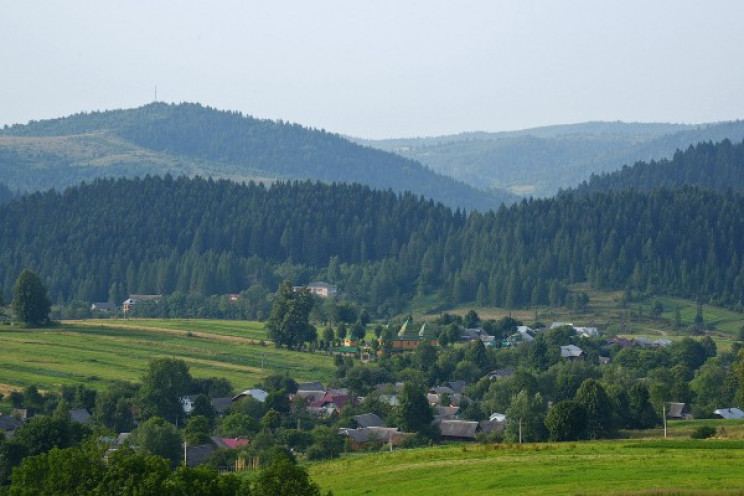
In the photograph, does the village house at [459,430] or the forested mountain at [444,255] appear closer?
the village house at [459,430]

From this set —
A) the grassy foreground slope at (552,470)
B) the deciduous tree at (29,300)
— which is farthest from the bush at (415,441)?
the deciduous tree at (29,300)

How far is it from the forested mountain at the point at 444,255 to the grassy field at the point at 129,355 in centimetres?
4017

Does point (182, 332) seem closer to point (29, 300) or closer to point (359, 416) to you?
point (29, 300)

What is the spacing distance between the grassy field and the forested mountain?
40171 millimetres

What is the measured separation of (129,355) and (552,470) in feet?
202

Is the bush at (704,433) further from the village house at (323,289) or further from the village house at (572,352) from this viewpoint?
the village house at (323,289)

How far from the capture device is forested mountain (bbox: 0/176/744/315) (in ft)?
A: 538

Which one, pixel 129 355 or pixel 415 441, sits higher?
pixel 129 355

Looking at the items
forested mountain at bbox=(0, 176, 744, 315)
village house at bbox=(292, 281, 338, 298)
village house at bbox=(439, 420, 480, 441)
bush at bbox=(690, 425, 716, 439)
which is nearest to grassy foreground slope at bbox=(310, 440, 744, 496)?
bush at bbox=(690, 425, 716, 439)

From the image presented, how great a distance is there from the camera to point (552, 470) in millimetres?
53844

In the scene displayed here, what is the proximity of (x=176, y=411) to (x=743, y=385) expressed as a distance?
116 feet

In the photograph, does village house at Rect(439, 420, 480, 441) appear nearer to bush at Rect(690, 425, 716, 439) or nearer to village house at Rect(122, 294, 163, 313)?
bush at Rect(690, 425, 716, 439)

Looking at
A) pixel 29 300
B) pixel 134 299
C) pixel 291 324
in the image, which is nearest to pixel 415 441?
pixel 291 324

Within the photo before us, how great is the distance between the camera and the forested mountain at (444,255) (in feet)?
538
